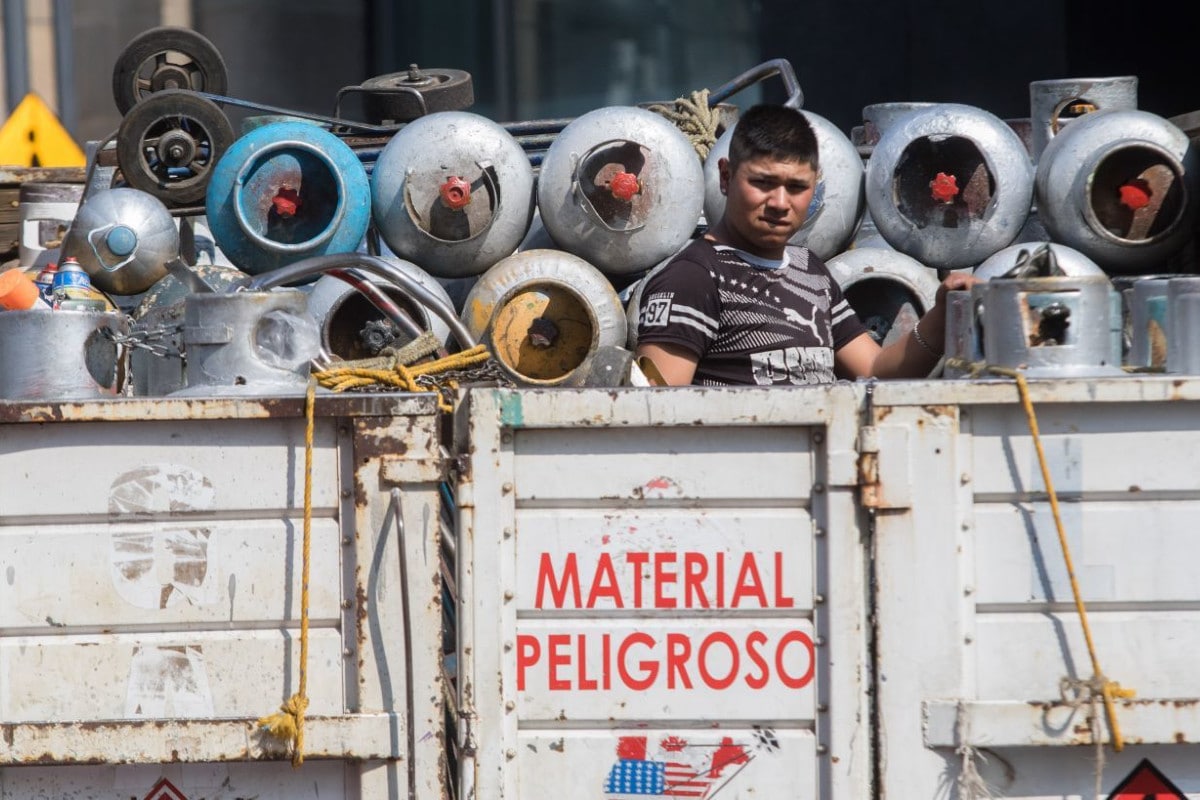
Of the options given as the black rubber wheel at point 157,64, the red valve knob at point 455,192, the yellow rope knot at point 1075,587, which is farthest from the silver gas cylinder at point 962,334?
the black rubber wheel at point 157,64

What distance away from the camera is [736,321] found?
3443mm

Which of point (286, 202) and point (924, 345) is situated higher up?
point (286, 202)

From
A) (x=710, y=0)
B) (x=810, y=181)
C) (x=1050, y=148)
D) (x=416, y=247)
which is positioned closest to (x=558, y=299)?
(x=416, y=247)

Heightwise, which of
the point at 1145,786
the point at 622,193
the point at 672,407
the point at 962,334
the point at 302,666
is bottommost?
the point at 1145,786

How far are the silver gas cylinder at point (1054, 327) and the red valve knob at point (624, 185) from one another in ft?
5.98

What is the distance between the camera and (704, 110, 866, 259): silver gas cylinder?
4672mm

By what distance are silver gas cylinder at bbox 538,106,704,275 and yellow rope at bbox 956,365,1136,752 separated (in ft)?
7.00

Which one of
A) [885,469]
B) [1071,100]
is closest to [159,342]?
[885,469]

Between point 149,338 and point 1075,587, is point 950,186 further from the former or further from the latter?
point 149,338

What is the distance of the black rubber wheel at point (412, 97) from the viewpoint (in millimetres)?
5480

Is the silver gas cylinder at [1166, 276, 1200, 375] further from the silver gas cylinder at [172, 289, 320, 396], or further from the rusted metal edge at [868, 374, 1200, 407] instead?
the silver gas cylinder at [172, 289, 320, 396]

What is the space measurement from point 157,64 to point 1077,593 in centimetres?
432

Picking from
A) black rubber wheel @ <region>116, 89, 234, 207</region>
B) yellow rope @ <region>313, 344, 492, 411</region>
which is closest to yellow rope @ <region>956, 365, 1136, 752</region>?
yellow rope @ <region>313, 344, 492, 411</region>

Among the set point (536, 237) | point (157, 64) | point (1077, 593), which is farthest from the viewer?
point (157, 64)
